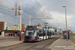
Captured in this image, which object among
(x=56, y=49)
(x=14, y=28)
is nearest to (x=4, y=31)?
(x=14, y=28)

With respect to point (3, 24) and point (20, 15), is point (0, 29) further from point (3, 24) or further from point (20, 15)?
point (20, 15)

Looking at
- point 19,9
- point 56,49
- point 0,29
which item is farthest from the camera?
point 0,29

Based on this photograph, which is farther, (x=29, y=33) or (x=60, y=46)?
(x=29, y=33)

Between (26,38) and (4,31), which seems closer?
(26,38)

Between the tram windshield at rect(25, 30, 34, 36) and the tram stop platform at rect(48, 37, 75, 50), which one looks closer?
the tram stop platform at rect(48, 37, 75, 50)

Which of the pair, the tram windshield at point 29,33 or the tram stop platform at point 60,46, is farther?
the tram windshield at point 29,33

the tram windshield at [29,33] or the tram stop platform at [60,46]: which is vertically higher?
the tram windshield at [29,33]

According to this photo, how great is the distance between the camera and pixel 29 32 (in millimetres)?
25703

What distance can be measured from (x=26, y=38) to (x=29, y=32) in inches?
52.8

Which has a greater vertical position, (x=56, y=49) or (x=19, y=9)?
(x=19, y=9)

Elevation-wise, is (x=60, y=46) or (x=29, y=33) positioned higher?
(x=29, y=33)

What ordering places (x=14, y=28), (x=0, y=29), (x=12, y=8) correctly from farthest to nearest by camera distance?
(x=14, y=28), (x=0, y=29), (x=12, y=8)

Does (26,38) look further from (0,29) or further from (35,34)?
(0,29)

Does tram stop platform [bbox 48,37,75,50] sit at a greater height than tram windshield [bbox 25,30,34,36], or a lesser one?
lesser
